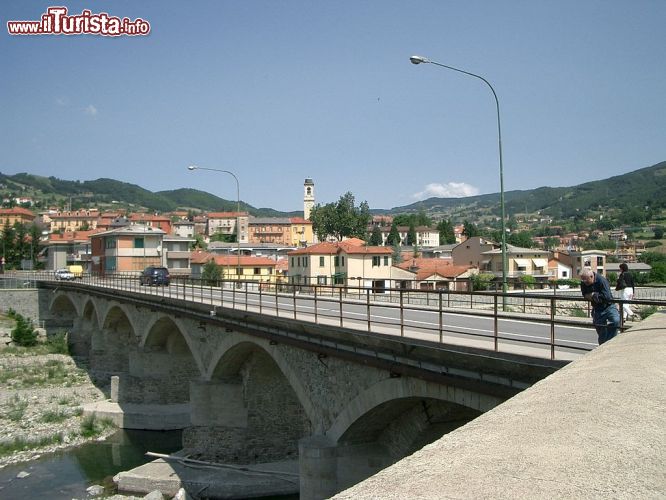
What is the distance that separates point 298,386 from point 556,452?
540 inches

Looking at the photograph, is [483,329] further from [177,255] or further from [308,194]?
[308,194]

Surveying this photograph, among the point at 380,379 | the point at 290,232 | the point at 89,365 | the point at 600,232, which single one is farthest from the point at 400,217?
the point at 380,379

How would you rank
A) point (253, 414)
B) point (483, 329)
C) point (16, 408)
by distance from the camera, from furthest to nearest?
point (16, 408) → point (253, 414) → point (483, 329)

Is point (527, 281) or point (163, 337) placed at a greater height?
point (527, 281)

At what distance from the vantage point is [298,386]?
16.9 m

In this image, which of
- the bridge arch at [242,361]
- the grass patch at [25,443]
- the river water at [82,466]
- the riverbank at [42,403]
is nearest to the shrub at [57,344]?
the riverbank at [42,403]

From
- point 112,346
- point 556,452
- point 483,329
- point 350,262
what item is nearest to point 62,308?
point 112,346

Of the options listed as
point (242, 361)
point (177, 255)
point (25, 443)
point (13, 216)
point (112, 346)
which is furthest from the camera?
point (13, 216)

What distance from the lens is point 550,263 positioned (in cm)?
6247

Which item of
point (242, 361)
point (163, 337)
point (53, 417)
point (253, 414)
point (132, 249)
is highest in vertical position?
point (132, 249)

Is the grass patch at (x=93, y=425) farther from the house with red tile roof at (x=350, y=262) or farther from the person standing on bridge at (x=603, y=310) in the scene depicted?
the person standing on bridge at (x=603, y=310)

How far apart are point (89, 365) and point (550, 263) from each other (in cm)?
4082

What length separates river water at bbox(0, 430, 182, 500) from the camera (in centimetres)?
2531

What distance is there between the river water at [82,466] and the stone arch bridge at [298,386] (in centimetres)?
201
